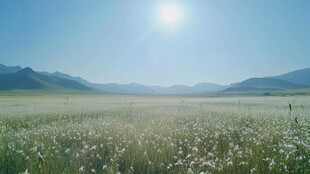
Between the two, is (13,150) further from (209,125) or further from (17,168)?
(209,125)

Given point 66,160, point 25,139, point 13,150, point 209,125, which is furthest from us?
point 209,125

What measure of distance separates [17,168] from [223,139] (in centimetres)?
654

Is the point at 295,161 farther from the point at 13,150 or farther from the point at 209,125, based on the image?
the point at 13,150

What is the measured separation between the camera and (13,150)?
788 centimetres

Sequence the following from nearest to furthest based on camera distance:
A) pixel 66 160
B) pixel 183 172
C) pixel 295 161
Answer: pixel 183 172 < pixel 295 161 < pixel 66 160

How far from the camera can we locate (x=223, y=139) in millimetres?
9406

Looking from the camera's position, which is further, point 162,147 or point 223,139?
point 223,139

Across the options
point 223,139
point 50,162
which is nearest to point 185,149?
point 223,139

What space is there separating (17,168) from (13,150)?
4.20ft

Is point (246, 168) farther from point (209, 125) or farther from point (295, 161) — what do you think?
point (209, 125)

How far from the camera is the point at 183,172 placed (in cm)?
632

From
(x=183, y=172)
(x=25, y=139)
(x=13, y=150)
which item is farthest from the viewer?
(x=25, y=139)

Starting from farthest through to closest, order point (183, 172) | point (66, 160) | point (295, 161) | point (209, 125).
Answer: point (209, 125), point (66, 160), point (295, 161), point (183, 172)

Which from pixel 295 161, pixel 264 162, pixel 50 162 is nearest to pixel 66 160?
pixel 50 162
